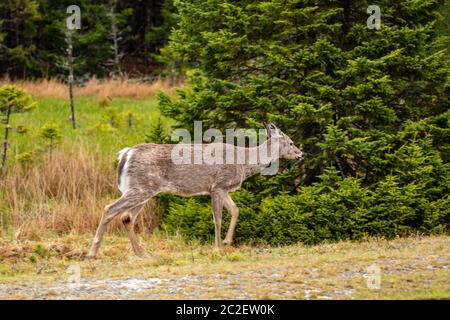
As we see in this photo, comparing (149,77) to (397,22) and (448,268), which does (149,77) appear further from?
(448,268)

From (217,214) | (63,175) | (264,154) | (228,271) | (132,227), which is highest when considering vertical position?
(264,154)

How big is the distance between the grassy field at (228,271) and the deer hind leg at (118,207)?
0.40 meters

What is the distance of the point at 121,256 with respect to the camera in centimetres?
1262

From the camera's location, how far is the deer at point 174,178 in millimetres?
12680

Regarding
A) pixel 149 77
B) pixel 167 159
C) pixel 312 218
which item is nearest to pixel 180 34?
pixel 167 159

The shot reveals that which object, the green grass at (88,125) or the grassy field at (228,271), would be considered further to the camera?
the green grass at (88,125)

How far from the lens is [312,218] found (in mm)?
13797

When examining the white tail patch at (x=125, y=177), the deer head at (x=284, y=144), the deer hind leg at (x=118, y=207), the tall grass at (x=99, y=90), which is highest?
the tall grass at (x=99, y=90)

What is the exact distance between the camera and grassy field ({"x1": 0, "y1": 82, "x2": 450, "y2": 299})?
360 inches

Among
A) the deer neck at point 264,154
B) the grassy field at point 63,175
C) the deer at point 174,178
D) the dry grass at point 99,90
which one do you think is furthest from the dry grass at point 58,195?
the dry grass at point 99,90

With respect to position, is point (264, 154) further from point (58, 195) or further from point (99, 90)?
point (99, 90)

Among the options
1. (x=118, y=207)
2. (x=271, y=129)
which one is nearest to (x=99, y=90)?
(x=271, y=129)

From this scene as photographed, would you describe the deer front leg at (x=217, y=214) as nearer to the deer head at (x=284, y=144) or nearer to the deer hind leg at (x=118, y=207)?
the deer hind leg at (x=118, y=207)

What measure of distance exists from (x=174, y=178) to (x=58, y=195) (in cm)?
→ 425
